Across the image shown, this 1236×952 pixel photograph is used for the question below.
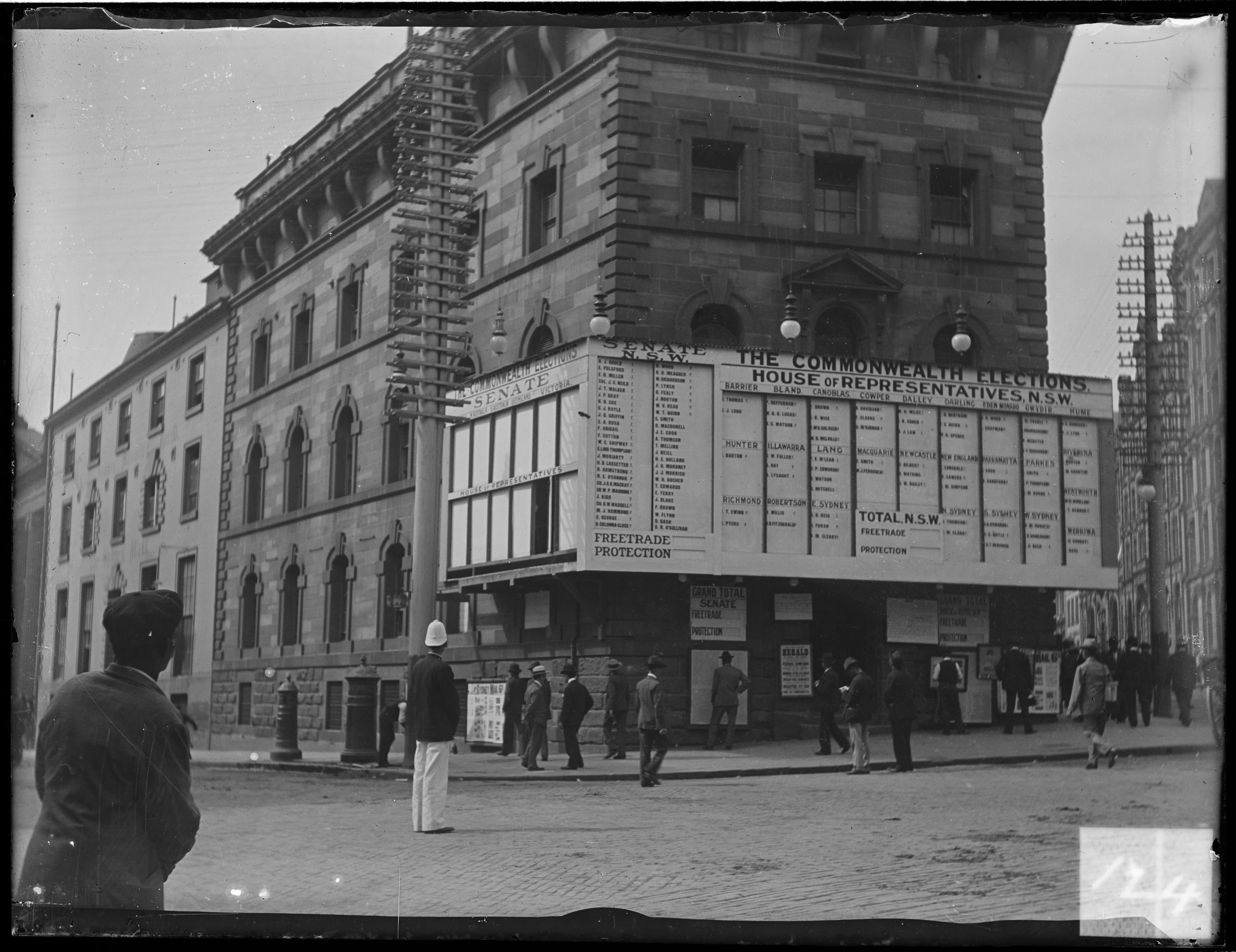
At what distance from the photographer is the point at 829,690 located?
8.40 meters

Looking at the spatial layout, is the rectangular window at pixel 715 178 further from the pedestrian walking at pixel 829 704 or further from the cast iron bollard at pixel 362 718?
the cast iron bollard at pixel 362 718

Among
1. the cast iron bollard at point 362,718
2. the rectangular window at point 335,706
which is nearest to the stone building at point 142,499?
the rectangular window at point 335,706

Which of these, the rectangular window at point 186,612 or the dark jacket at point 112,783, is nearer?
the dark jacket at point 112,783

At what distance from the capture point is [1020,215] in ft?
28.8

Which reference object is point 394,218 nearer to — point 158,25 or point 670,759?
point 158,25

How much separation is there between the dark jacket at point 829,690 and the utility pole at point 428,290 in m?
2.59

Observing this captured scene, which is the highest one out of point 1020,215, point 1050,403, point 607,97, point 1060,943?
point 607,97

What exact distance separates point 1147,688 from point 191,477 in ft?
20.9

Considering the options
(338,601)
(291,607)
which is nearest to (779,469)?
(338,601)

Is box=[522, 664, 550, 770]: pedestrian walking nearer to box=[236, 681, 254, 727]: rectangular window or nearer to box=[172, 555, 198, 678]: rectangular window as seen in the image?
box=[236, 681, 254, 727]: rectangular window

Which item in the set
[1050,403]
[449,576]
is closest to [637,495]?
[449,576]

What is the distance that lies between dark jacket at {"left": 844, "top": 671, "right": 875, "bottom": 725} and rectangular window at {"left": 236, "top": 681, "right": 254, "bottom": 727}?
13.1 feet

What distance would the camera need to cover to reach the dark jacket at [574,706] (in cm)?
860

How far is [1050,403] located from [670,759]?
3519 millimetres
